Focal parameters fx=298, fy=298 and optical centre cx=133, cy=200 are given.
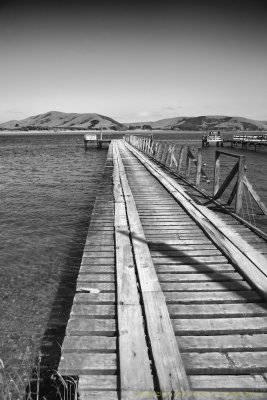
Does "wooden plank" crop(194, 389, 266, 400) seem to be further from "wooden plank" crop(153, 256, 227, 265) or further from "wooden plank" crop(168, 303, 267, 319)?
"wooden plank" crop(153, 256, 227, 265)

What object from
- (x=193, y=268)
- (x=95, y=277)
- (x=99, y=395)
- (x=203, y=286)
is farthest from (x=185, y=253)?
(x=99, y=395)

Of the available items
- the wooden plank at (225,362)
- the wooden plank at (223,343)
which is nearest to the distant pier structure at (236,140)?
the wooden plank at (223,343)

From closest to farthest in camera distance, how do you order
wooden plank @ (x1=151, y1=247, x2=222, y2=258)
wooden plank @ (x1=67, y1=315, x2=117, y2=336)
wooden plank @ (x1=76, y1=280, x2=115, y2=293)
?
wooden plank @ (x1=67, y1=315, x2=117, y2=336), wooden plank @ (x1=76, y1=280, x2=115, y2=293), wooden plank @ (x1=151, y1=247, x2=222, y2=258)

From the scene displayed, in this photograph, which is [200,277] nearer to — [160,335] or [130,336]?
A: [160,335]

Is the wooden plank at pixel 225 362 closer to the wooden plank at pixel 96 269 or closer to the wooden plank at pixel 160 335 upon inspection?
the wooden plank at pixel 160 335

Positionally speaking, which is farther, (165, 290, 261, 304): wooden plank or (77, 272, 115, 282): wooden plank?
(77, 272, 115, 282): wooden plank

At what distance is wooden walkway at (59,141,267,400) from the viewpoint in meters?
2.48

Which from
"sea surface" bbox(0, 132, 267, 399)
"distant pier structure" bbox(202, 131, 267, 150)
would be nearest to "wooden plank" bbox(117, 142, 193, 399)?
"sea surface" bbox(0, 132, 267, 399)

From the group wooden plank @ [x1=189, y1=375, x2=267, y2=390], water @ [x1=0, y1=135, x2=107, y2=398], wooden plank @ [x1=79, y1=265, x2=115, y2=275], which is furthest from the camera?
water @ [x1=0, y1=135, x2=107, y2=398]

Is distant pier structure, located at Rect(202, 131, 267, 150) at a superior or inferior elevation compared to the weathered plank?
superior

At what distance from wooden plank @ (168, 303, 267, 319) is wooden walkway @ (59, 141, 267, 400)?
0.04 ft

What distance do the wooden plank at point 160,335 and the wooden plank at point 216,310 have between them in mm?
197

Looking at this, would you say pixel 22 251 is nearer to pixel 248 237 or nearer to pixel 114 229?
pixel 114 229

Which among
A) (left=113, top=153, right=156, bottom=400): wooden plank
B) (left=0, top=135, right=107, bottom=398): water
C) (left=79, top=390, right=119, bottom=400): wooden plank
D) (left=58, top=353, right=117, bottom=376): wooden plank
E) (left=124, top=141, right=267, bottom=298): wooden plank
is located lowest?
(left=0, top=135, right=107, bottom=398): water
